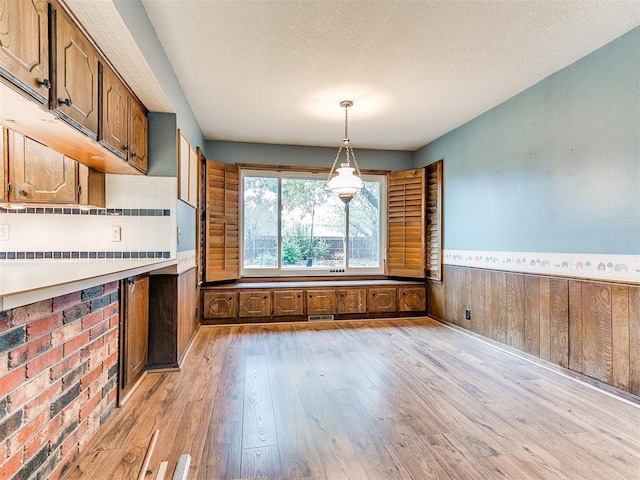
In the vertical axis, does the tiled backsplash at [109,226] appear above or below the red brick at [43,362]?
above

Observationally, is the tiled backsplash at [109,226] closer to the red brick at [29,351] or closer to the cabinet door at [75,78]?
the cabinet door at [75,78]

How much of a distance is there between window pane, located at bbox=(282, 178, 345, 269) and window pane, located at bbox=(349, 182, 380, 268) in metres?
0.18

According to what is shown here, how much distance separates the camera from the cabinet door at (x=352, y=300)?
15.0ft

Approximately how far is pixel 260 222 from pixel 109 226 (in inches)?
94.3

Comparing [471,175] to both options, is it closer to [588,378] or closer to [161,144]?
[588,378]

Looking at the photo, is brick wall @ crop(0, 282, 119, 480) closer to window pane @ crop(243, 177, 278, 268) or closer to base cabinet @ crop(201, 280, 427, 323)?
base cabinet @ crop(201, 280, 427, 323)

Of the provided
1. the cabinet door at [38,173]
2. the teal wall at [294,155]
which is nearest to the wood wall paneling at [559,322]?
the teal wall at [294,155]

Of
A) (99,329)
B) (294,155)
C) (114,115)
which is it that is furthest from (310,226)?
(99,329)

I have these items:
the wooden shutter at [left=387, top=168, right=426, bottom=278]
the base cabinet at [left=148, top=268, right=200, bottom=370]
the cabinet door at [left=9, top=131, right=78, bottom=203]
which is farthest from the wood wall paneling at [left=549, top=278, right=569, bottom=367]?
the cabinet door at [left=9, top=131, right=78, bottom=203]

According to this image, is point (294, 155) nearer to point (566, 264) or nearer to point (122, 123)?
point (122, 123)

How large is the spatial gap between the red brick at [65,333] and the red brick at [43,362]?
0.11 feet

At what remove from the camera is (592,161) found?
253 cm

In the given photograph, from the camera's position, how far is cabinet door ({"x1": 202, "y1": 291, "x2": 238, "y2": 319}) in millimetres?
4227

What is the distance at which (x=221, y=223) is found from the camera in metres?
4.36
